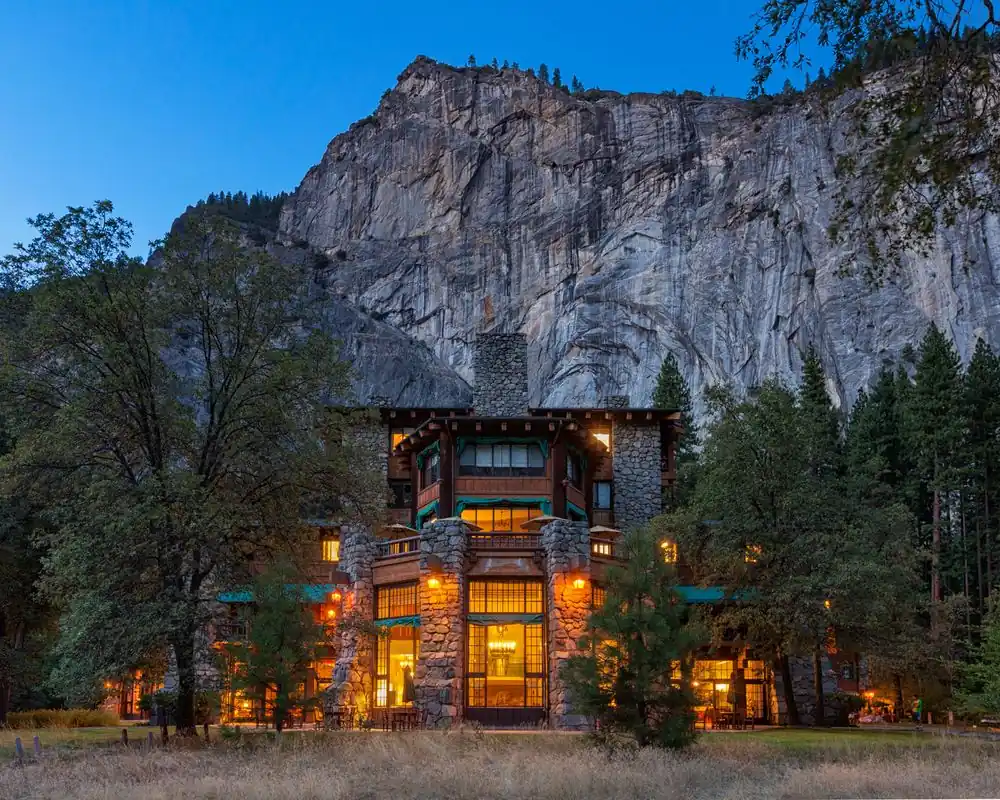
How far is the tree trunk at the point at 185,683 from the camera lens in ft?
72.4

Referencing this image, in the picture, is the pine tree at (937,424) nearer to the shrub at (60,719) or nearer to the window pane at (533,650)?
the window pane at (533,650)

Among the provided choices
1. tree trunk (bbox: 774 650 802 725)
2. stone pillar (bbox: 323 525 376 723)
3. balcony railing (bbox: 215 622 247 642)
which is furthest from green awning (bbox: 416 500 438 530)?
tree trunk (bbox: 774 650 802 725)

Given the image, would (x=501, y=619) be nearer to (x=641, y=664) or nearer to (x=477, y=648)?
(x=477, y=648)

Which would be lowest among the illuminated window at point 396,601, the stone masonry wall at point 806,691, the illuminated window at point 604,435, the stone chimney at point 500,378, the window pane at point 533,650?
the stone masonry wall at point 806,691

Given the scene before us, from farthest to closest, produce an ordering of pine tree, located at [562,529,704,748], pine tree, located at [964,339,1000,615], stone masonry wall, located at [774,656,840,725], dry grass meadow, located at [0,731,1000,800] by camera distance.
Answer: pine tree, located at [964,339,1000,615] → stone masonry wall, located at [774,656,840,725] → pine tree, located at [562,529,704,748] → dry grass meadow, located at [0,731,1000,800]

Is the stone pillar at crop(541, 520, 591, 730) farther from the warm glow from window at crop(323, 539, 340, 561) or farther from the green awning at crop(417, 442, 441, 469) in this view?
the warm glow from window at crop(323, 539, 340, 561)

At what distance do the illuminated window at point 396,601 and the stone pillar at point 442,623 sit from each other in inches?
46.4

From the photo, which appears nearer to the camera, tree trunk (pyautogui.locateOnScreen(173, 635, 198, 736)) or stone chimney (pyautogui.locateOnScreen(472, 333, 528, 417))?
tree trunk (pyautogui.locateOnScreen(173, 635, 198, 736))

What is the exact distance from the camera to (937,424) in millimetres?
50781

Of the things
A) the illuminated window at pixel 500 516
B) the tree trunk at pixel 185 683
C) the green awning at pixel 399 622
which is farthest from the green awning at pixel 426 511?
the tree trunk at pixel 185 683

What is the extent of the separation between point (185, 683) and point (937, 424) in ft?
136

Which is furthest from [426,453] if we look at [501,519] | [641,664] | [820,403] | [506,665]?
[820,403]

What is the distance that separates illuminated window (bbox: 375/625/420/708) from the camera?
106 ft

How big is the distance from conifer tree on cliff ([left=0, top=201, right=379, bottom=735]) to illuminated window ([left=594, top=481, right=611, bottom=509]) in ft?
63.8
